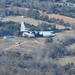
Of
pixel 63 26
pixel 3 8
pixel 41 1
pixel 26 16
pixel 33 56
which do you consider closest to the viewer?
pixel 33 56

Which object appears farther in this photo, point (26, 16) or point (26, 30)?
point (26, 16)

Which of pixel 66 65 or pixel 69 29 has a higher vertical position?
pixel 66 65

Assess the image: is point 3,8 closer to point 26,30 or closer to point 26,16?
point 26,16

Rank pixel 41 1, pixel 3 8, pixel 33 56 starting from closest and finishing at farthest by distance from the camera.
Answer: pixel 33 56, pixel 3 8, pixel 41 1

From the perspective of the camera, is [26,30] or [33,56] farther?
[26,30]

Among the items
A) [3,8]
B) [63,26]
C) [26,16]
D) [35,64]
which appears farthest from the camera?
[3,8]

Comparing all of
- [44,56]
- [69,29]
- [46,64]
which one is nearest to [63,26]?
[69,29]

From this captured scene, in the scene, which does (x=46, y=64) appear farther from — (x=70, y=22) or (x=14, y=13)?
(x=14, y=13)

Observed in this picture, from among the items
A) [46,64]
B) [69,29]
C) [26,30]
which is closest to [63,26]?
[69,29]

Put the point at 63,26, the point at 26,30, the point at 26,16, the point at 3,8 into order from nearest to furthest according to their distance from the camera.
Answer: the point at 26,30, the point at 63,26, the point at 26,16, the point at 3,8
